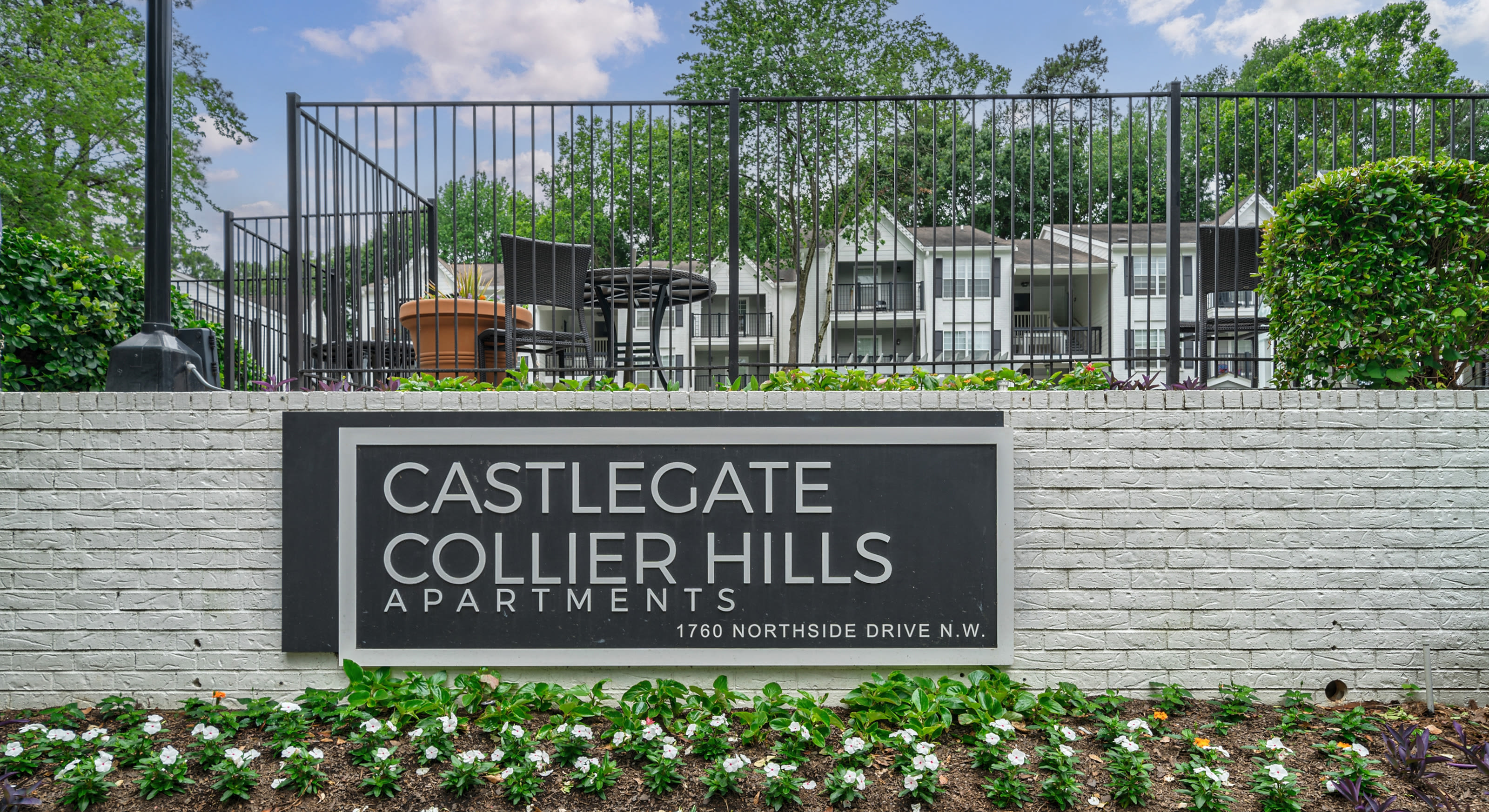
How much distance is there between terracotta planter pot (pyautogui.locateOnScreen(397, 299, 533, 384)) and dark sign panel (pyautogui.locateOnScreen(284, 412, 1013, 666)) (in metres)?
0.87

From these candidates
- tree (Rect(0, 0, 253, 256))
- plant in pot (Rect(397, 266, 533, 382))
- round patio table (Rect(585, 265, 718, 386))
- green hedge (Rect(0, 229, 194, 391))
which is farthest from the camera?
tree (Rect(0, 0, 253, 256))

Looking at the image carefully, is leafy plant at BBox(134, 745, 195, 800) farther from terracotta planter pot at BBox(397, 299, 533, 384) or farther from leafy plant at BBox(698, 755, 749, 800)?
terracotta planter pot at BBox(397, 299, 533, 384)

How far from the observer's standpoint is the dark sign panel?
289 centimetres

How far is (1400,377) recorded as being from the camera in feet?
9.80

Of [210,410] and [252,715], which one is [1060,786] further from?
[210,410]

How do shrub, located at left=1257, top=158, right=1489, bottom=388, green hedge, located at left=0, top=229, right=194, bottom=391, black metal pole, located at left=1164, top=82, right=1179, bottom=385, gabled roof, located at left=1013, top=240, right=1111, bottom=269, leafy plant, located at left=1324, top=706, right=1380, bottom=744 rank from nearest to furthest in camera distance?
leafy plant, located at left=1324, top=706, right=1380, bottom=744, shrub, located at left=1257, top=158, right=1489, bottom=388, black metal pole, located at left=1164, top=82, right=1179, bottom=385, green hedge, located at left=0, top=229, right=194, bottom=391, gabled roof, located at left=1013, top=240, right=1111, bottom=269

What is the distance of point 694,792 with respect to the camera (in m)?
2.43

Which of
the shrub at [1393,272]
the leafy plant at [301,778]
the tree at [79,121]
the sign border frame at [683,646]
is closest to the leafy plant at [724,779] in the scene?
the sign border frame at [683,646]

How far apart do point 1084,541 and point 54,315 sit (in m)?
5.12

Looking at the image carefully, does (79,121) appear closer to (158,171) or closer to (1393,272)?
(158,171)

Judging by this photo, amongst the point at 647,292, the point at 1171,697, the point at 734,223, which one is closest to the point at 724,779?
the point at 1171,697

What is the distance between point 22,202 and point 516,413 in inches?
606

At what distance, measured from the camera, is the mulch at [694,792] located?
2.36 meters

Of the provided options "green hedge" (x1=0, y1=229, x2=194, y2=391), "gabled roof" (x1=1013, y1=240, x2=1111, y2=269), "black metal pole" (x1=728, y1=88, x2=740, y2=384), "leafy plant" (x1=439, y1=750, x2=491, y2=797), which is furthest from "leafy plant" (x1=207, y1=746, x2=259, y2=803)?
"gabled roof" (x1=1013, y1=240, x2=1111, y2=269)
